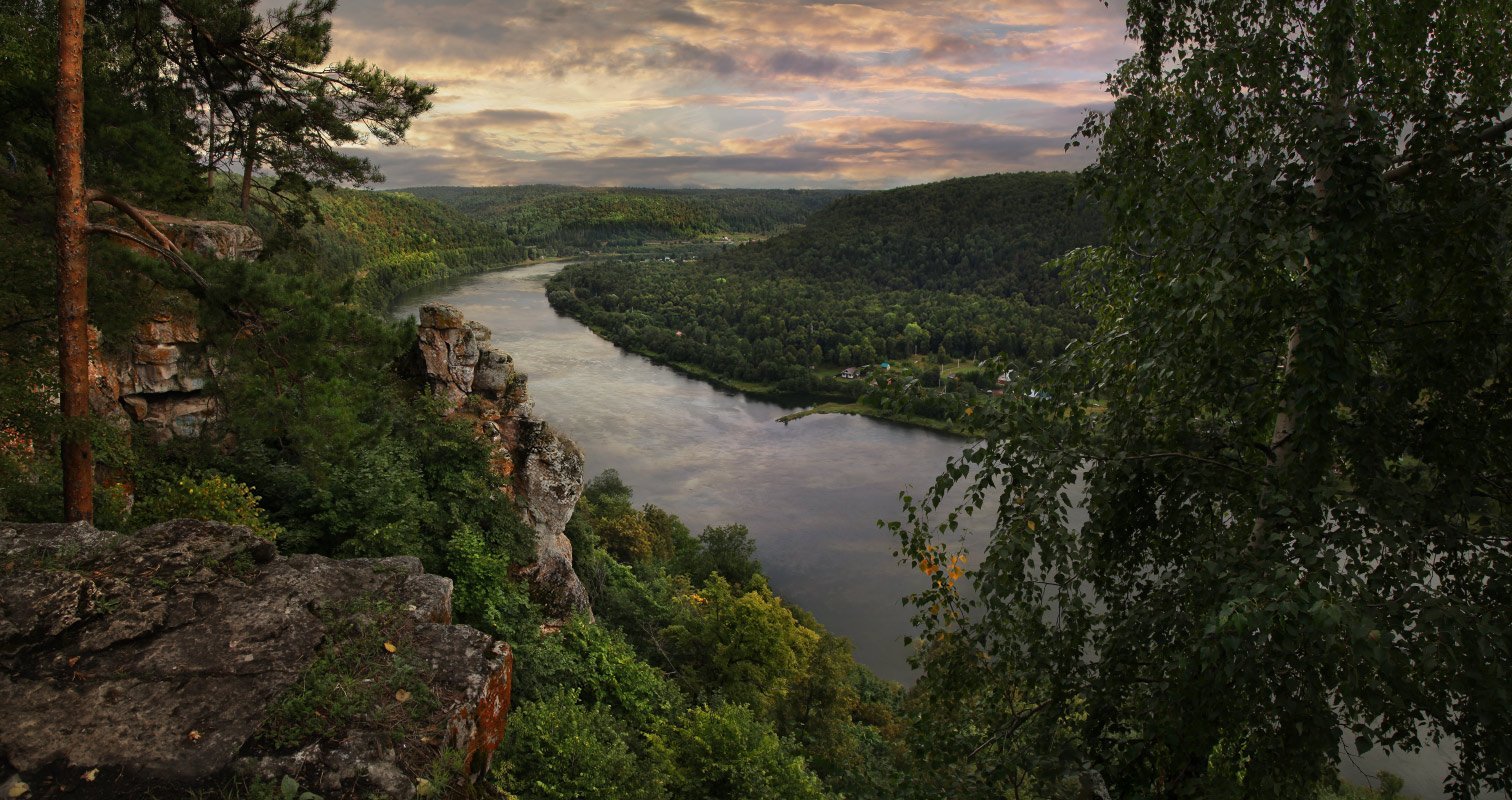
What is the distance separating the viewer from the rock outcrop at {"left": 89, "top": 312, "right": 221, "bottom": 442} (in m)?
9.65

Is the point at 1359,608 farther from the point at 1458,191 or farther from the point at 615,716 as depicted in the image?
the point at 615,716

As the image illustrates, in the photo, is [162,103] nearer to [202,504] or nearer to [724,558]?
[202,504]

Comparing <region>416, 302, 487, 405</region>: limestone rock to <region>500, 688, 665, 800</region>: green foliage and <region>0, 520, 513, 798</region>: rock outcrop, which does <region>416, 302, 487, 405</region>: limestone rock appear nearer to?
<region>500, 688, 665, 800</region>: green foliage

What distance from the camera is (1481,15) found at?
296 centimetres

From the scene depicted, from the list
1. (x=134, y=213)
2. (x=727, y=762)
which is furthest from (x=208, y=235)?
(x=727, y=762)

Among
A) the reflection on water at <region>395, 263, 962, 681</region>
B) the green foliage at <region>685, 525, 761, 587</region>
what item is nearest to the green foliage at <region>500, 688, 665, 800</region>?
the reflection on water at <region>395, 263, 962, 681</region>

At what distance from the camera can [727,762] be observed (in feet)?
31.9

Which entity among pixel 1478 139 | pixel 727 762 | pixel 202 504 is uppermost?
pixel 1478 139

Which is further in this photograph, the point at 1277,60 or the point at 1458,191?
the point at 1277,60

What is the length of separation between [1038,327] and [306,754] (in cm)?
6826

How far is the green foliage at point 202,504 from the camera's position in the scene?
7891 mm

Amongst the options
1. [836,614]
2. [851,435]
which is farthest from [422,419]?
[851,435]

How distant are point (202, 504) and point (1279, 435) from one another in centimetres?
929

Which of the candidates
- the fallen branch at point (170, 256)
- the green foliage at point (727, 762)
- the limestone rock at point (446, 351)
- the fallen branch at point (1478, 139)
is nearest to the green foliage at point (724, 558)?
the limestone rock at point (446, 351)
